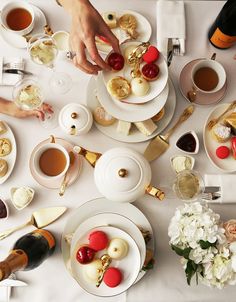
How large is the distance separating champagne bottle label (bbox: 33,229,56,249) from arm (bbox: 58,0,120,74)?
0.45m

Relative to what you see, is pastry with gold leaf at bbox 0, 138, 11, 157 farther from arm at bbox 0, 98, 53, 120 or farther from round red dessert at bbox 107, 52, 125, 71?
round red dessert at bbox 107, 52, 125, 71

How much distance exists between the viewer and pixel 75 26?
1062mm

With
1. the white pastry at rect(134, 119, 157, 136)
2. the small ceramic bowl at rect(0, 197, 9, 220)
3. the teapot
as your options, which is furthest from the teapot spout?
the small ceramic bowl at rect(0, 197, 9, 220)

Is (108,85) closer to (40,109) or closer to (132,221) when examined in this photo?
(40,109)

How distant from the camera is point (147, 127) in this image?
1.09 m

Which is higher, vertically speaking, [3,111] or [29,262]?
[3,111]

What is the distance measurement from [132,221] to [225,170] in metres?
0.30

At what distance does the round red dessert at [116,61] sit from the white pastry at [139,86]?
2.0 inches

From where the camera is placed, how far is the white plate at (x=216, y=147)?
1105 millimetres

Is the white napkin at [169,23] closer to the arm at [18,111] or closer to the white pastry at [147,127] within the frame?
the white pastry at [147,127]

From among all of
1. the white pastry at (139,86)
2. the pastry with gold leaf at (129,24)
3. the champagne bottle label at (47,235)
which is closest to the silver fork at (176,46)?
the pastry with gold leaf at (129,24)

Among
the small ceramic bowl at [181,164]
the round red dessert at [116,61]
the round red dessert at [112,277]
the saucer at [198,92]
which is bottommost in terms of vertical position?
the round red dessert at [112,277]

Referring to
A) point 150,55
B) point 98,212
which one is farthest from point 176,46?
point 98,212

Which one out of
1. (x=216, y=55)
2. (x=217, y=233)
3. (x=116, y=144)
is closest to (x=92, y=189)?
(x=116, y=144)
